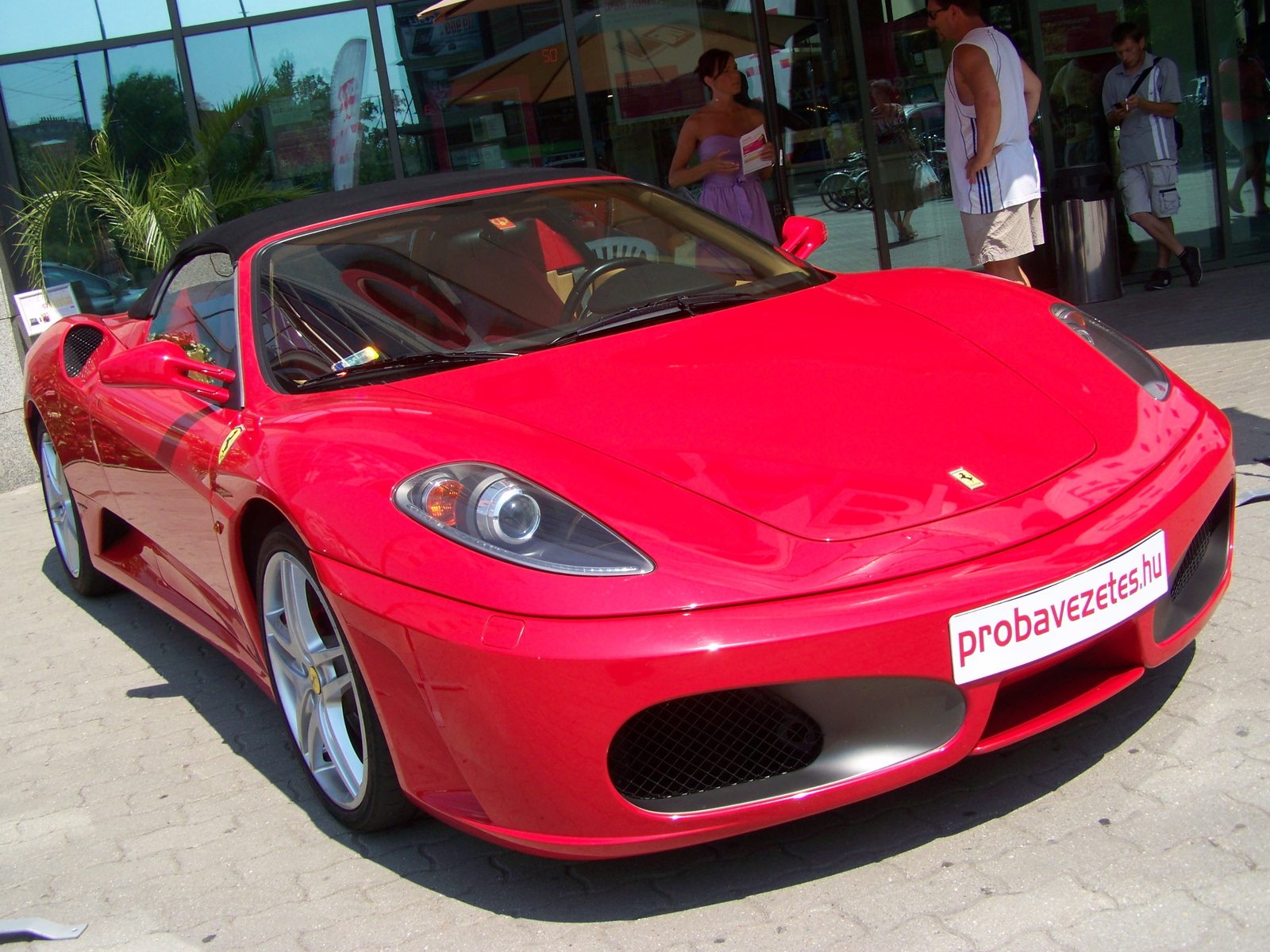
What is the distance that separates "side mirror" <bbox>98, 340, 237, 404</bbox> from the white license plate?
72.9 inches

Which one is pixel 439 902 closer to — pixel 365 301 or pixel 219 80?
pixel 365 301

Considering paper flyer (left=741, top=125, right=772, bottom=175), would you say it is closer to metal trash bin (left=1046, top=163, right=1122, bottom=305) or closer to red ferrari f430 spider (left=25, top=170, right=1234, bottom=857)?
metal trash bin (left=1046, top=163, right=1122, bottom=305)

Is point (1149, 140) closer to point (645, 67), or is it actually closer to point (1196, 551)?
point (645, 67)

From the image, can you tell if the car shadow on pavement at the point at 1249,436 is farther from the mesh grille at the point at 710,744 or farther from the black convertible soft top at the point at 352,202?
the mesh grille at the point at 710,744

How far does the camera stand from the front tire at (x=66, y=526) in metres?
4.63

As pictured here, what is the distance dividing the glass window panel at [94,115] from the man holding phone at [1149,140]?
6752 mm

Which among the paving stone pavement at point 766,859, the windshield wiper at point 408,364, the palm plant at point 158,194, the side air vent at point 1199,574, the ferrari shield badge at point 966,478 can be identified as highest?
the palm plant at point 158,194

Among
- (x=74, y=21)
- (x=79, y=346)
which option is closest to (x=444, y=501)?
(x=79, y=346)

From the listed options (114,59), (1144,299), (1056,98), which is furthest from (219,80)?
(1144,299)

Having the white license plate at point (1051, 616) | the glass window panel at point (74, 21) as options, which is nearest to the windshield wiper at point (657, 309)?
the white license plate at point (1051, 616)

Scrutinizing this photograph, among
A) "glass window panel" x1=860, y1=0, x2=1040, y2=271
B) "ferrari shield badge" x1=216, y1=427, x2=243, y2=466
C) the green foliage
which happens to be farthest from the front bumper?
the green foliage

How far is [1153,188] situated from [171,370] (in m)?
7.38

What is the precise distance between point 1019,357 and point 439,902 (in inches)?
65.0

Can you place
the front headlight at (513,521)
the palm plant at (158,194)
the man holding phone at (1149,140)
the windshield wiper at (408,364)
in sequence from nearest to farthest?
1. the front headlight at (513,521)
2. the windshield wiper at (408,364)
3. the palm plant at (158,194)
4. the man holding phone at (1149,140)
